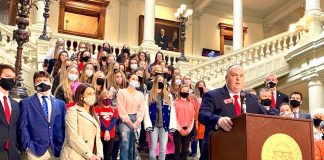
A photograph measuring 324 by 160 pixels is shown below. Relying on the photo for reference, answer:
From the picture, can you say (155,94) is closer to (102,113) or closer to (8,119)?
(102,113)

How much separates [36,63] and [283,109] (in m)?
8.64

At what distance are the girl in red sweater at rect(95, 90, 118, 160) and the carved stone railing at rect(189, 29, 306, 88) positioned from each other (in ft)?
29.9

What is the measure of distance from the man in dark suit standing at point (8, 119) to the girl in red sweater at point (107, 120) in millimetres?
1773

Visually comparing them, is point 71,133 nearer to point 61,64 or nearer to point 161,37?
point 61,64

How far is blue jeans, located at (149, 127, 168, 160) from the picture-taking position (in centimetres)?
761

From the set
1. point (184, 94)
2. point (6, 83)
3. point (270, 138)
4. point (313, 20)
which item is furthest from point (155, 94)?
point (313, 20)

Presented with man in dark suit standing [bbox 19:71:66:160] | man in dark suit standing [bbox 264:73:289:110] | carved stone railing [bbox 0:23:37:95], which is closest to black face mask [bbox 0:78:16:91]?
man in dark suit standing [bbox 19:71:66:160]

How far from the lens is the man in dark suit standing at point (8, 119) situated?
5.48 m

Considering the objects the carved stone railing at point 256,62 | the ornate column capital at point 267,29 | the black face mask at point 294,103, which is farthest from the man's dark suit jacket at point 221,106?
the ornate column capital at point 267,29

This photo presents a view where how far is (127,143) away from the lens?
24.5 ft

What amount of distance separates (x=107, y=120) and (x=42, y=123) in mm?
1580

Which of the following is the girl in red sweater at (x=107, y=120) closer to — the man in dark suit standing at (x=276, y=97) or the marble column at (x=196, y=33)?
the man in dark suit standing at (x=276, y=97)

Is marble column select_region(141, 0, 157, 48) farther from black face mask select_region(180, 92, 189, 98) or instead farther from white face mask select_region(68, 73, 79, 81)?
white face mask select_region(68, 73, 79, 81)

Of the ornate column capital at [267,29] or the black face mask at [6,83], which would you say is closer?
the black face mask at [6,83]
